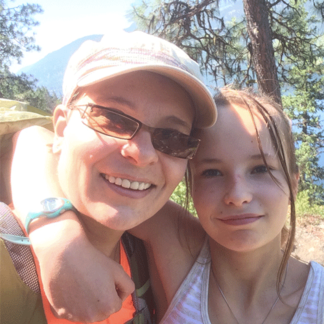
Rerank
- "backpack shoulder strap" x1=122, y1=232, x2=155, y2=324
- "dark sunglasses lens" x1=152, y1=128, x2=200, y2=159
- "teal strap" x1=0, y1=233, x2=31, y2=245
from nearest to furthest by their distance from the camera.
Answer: "teal strap" x1=0, y1=233, x2=31, y2=245 < "dark sunglasses lens" x1=152, y1=128, x2=200, y2=159 < "backpack shoulder strap" x1=122, y1=232, x2=155, y2=324

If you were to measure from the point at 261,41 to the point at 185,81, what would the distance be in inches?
195

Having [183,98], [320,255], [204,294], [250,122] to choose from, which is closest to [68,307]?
[204,294]

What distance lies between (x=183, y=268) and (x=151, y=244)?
0.21 m

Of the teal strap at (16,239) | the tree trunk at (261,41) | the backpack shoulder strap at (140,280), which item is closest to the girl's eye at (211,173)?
the backpack shoulder strap at (140,280)

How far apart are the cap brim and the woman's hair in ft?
0.64

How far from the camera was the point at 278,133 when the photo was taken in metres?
1.42

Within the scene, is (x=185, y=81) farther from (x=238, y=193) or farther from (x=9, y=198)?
(x=9, y=198)

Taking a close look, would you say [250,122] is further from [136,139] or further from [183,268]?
[183,268]

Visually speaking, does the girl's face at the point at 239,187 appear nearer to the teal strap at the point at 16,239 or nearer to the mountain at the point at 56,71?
the teal strap at the point at 16,239

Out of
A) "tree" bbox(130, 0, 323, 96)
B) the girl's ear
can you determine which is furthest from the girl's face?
"tree" bbox(130, 0, 323, 96)

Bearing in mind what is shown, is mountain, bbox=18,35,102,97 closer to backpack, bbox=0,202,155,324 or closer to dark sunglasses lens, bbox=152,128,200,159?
dark sunglasses lens, bbox=152,128,200,159

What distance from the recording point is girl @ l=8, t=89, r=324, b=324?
131 cm

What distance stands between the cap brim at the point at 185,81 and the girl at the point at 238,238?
0.09 meters

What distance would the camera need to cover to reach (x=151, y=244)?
60.4 inches
